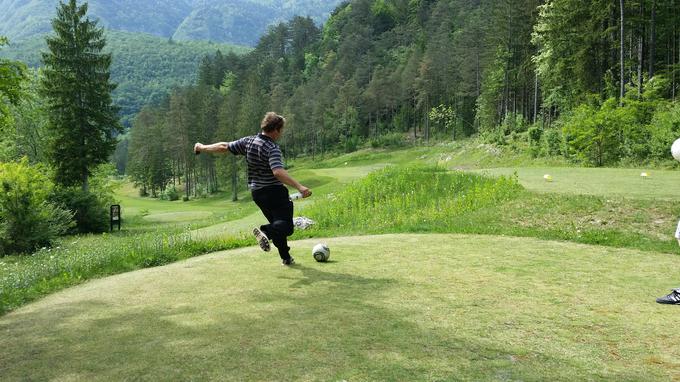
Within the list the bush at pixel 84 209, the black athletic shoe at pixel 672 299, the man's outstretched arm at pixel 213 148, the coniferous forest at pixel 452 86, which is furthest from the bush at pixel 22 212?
the coniferous forest at pixel 452 86

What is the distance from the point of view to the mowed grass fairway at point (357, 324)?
362 cm

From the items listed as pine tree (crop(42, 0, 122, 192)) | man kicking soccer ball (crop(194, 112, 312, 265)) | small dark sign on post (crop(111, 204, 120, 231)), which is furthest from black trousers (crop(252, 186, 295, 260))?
pine tree (crop(42, 0, 122, 192))

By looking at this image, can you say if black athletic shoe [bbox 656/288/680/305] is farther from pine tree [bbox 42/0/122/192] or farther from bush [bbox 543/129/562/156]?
pine tree [bbox 42/0/122/192]

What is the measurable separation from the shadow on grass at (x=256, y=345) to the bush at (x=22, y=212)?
18986 mm

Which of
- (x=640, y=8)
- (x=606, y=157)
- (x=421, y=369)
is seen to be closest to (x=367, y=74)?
(x=640, y=8)

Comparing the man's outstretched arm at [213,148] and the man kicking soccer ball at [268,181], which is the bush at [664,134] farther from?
the man's outstretched arm at [213,148]

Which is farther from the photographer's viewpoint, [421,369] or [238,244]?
[238,244]

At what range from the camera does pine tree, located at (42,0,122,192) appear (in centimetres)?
3772

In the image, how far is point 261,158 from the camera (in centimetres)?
730

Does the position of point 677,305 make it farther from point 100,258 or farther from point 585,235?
point 100,258

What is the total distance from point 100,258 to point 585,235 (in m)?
9.99

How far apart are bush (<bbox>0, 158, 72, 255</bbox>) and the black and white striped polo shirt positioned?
61.9 feet

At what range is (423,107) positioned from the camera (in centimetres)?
9281

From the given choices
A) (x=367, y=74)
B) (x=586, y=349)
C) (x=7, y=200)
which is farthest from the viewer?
(x=367, y=74)
